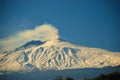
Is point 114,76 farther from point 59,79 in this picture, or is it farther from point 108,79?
point 59,79

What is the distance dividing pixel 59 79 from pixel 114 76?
2696 cm

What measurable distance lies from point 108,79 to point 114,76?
4.12m

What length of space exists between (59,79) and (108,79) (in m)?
27.7

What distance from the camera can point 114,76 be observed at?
105750 mm

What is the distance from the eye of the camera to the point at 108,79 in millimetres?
102562

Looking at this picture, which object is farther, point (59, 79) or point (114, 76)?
point (59, 79)

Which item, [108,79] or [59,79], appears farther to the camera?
[59,79]

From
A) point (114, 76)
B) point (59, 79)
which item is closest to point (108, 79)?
point (114, 76)

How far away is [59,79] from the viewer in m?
125
